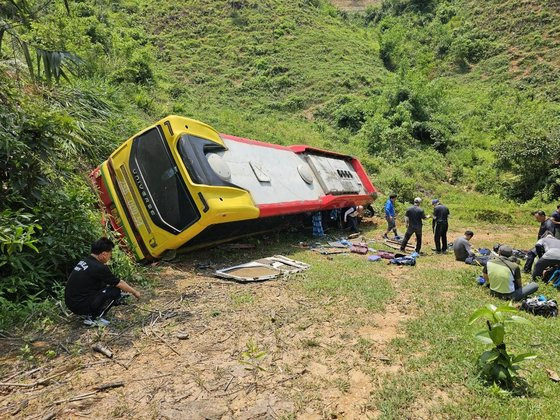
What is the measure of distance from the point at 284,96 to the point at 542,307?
A: 26.5 m

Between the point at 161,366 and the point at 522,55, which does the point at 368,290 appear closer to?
the point at 161,366

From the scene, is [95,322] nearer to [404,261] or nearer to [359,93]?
[404,261]

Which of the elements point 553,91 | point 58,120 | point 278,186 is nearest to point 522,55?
point 553,91

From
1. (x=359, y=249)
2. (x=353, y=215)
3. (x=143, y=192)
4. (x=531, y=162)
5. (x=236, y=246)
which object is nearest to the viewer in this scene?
(x=143, y=192)

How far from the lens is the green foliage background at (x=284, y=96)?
211 inches

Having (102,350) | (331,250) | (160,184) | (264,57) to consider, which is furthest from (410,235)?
(264,57)

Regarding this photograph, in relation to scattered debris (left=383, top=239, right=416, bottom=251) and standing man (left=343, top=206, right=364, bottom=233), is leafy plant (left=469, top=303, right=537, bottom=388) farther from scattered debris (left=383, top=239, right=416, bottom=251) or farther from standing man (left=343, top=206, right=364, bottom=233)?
standing man (left=343, top=206, right=364, bottom=233)

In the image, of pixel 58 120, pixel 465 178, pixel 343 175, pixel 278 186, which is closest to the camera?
pixel 58 120

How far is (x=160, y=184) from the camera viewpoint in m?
6.49

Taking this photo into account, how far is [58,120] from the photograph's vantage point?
537 cm

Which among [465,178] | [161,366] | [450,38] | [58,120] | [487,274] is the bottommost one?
[465,178]

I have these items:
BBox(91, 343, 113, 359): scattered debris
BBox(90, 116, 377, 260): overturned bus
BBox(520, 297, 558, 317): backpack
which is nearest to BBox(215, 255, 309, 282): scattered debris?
BBox(90, 116, 377, 260): overturned bus

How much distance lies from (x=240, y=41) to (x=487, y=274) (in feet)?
108

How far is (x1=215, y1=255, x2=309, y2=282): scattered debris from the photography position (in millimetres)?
6277
